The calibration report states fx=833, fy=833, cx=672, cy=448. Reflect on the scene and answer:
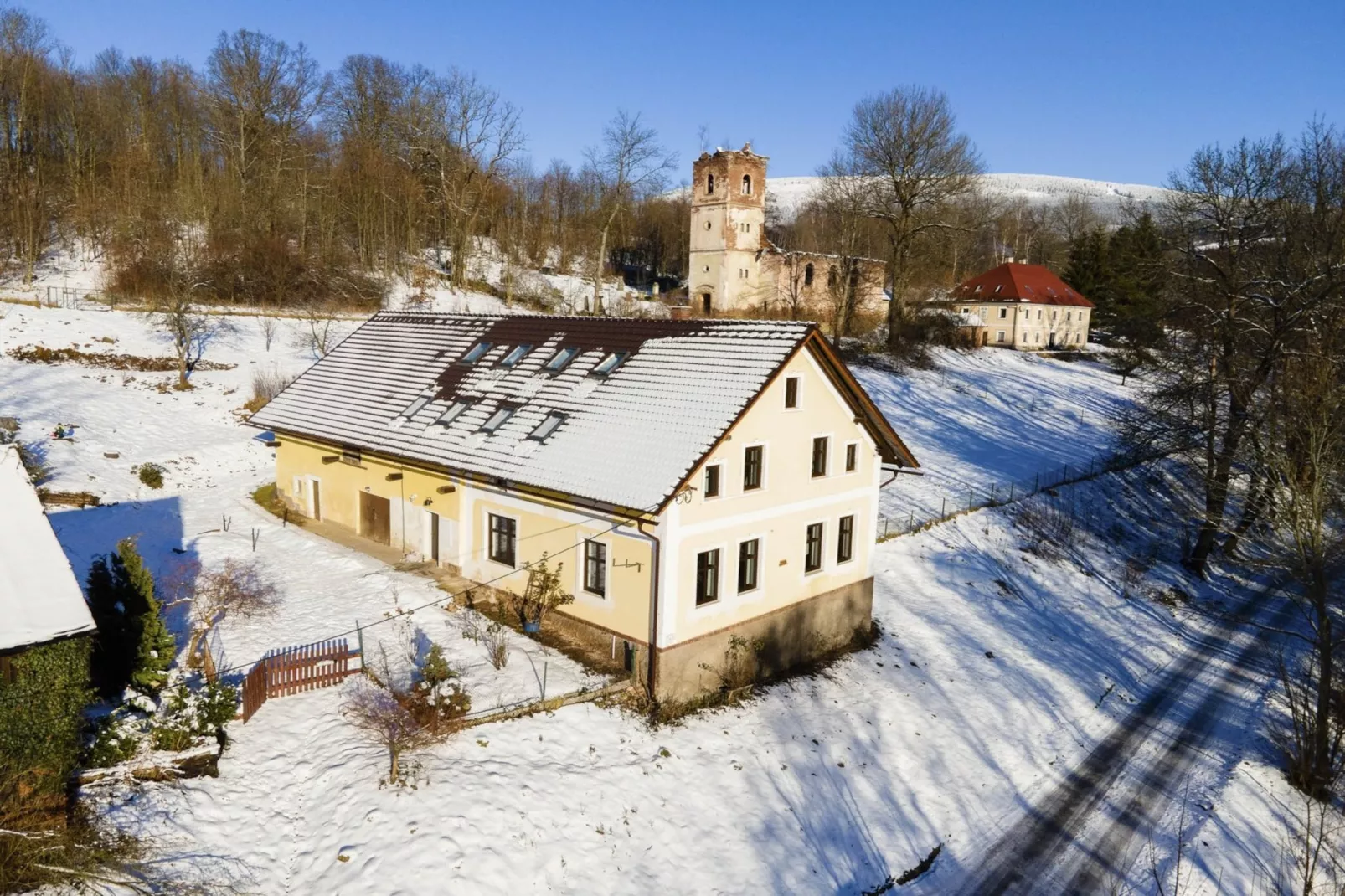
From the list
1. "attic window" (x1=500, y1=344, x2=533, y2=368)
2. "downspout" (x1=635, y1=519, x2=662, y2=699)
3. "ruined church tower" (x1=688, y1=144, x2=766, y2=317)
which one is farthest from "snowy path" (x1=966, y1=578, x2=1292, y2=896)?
"ruined church tower" (x1=688, y1=144, x2=766, y2=317)

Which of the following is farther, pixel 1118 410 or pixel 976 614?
pixel 1118 410

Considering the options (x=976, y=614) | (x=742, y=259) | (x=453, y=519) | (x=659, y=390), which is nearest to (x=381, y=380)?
(x=453, y=519)

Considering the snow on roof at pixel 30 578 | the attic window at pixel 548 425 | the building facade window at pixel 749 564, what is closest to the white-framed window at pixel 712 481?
the building facade window at pixel 749 564

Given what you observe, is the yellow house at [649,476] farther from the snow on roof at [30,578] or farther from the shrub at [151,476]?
the snow on roof at [30,578]

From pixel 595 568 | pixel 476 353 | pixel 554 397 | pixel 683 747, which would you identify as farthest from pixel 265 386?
pixel 683 747

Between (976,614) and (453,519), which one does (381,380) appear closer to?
(453,519)

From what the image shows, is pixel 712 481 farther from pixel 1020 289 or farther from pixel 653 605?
pixel 1020 289
